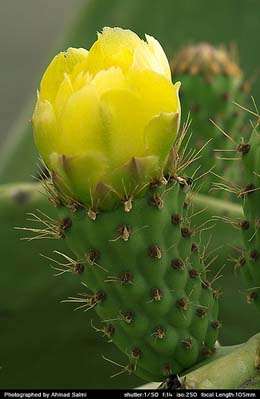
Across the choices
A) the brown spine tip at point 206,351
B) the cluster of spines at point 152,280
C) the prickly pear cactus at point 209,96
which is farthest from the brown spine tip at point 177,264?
the prickly pear cactus at point 209,96

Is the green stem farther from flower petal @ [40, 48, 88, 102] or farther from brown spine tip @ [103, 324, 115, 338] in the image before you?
flower petal @ [40, 48, 88, 102]

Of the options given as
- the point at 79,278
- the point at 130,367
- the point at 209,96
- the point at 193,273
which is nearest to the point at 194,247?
the point at 193,273

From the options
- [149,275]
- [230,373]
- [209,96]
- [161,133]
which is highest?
[209,96]

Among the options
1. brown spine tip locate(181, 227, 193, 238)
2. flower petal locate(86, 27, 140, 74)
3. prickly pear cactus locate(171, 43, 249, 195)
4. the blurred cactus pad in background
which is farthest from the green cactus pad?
prickly pear cactus locate(171, 43, 249, 195)

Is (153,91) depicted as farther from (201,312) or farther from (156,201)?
(201,312)

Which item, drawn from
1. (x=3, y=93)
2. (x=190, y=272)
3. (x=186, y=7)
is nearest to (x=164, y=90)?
(x=190, y=272)

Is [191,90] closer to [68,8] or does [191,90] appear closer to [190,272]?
[190,272]

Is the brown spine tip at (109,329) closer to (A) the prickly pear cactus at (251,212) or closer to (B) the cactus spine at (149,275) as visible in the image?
(B) the cactus spine at (149,275)
